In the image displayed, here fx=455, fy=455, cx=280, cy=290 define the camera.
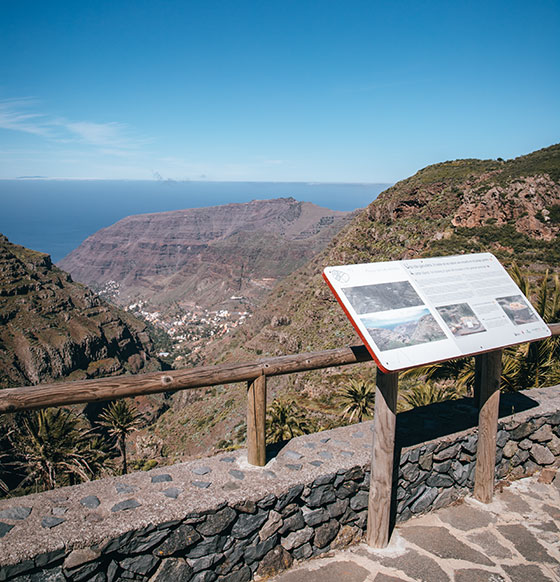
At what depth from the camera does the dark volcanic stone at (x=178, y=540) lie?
299 centimetres

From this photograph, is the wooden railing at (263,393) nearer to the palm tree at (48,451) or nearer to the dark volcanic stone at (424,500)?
the dark volcanic stone at (424,500)

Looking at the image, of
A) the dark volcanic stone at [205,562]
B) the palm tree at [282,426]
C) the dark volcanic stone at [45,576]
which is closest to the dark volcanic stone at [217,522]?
the dark volcanic stone at [205,562]

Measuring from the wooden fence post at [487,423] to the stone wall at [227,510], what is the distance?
118 mm

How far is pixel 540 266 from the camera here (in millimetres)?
22422

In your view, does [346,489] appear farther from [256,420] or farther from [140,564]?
[140,564]

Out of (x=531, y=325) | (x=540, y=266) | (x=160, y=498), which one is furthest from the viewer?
(x=540, y=266)

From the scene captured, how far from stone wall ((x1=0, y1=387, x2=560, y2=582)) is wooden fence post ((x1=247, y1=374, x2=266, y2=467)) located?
109mm

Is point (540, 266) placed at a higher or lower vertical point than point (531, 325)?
lower

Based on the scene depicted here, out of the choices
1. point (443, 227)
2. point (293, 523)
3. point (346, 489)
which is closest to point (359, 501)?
point (346, 489)

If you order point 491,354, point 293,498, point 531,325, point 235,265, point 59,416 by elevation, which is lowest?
point 235,265

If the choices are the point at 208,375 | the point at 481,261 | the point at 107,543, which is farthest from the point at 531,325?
the point at 107,543

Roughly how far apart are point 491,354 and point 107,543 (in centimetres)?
340

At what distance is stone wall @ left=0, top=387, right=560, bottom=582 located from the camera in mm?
2779

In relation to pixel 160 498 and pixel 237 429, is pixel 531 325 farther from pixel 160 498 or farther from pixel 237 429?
pixel 237 429
